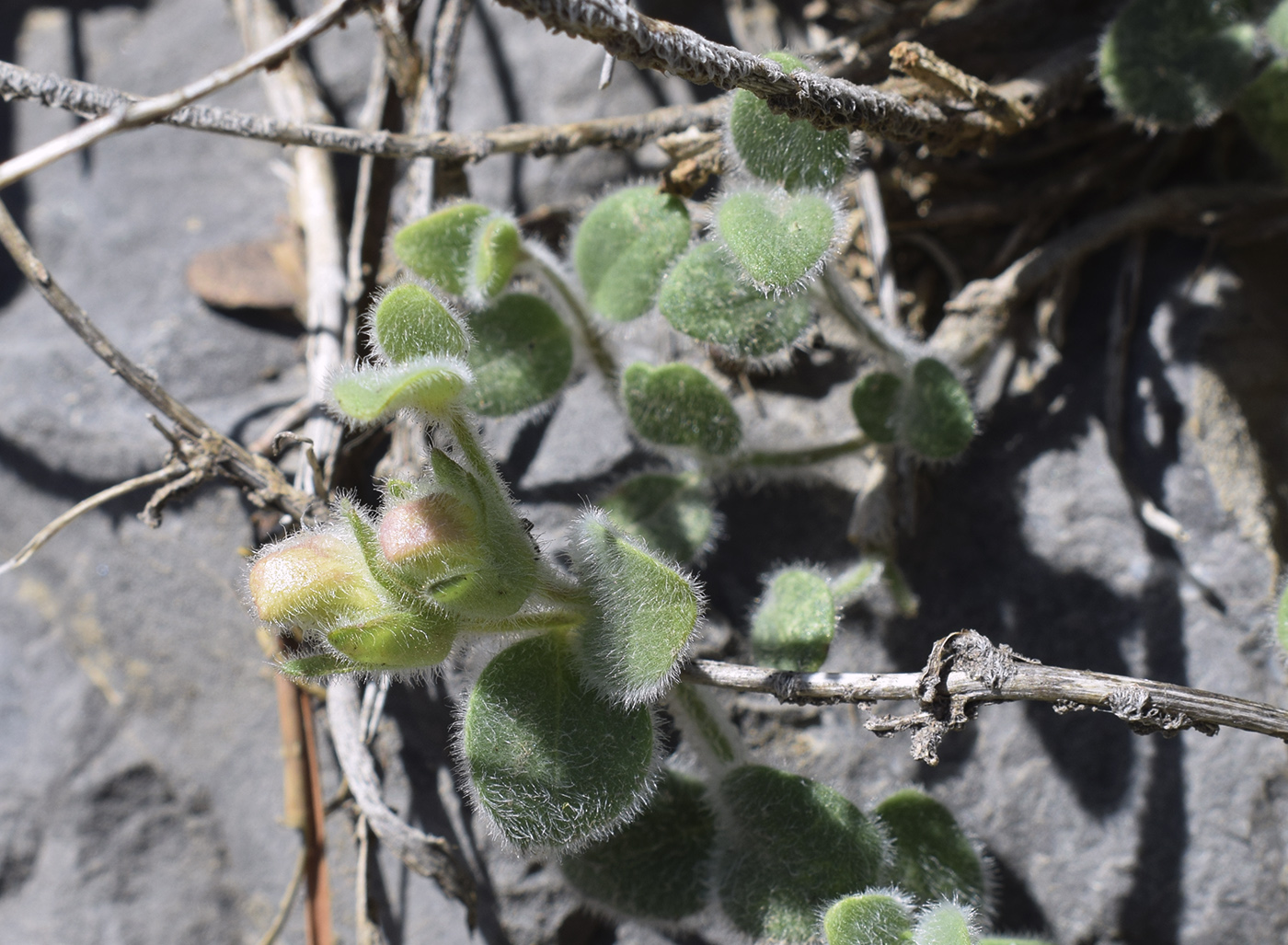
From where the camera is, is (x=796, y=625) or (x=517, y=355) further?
(x=517, y=355)

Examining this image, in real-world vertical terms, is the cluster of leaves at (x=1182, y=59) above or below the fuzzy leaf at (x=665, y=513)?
above

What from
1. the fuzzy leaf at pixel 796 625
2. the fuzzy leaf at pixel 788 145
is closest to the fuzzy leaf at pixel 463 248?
the fuzzy leaf at pixel 788 145

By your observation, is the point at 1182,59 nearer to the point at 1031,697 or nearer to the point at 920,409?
the point at 920,409

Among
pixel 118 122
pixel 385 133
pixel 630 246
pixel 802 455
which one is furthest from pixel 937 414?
pixel 118 122

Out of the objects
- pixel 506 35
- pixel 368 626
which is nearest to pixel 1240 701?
pixel 368 626

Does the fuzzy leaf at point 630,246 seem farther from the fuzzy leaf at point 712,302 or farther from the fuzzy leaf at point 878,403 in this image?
the fuzzy leaf at point 878,403
